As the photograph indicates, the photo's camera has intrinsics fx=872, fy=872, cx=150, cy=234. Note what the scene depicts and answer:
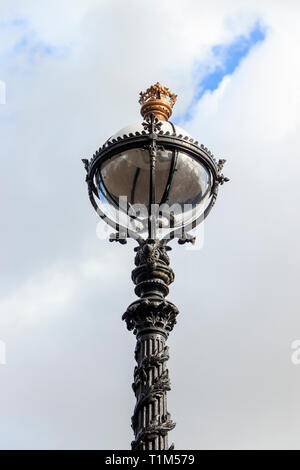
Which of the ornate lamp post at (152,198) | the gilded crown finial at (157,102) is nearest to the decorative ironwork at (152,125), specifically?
the ornate lamp post at (152,198)

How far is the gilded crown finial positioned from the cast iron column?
242 cm

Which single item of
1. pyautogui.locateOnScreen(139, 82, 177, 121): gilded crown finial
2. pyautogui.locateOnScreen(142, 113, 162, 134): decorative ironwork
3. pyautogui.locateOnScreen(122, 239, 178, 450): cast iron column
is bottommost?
pyautogui.locateOnScreen(122, 239, 178, 450): cast iron column

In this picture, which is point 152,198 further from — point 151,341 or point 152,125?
point 151,341

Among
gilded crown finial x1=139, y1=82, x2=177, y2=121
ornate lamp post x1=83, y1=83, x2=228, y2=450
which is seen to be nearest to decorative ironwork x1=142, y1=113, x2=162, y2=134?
ornate lamp post x1=83, y1=83, x2=228, y2=450

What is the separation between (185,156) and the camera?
10695mm

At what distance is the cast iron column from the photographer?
8.82 metres

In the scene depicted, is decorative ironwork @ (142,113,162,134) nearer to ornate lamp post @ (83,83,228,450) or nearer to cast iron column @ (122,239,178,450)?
ornate lamp post @ (83,83,228,450)

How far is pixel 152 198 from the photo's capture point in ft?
33.6

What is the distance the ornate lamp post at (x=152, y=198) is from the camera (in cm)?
961

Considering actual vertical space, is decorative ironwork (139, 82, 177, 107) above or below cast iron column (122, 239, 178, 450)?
above

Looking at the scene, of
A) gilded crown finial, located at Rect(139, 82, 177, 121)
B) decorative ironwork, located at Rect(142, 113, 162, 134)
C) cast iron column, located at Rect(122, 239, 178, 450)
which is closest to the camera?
cast iron column, located at Rect(122, 239, 178, 450)

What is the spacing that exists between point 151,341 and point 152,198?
1778 mm
